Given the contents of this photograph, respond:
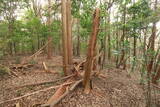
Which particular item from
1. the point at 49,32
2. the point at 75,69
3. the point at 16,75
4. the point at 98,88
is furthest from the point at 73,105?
the point at 49,32

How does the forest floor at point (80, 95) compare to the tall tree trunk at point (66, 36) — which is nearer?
the forest floor at point (80, 95)

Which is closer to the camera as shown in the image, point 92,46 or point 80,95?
point 92,46

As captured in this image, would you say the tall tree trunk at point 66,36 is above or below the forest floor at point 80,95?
above

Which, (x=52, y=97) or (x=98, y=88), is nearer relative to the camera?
(x=52, y=97)

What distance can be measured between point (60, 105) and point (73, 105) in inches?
16.6

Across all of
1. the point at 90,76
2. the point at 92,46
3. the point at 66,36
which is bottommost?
the point at 90,76

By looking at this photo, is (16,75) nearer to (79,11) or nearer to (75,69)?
(75,69)

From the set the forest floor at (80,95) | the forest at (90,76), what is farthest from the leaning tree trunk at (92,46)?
the forest floor at (80,95)

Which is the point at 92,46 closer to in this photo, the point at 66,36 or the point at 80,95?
the point at 80,95

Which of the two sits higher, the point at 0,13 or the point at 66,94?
the point at 0,13

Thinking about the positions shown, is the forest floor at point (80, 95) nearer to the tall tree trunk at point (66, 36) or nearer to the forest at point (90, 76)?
the forest at point (90, 76)

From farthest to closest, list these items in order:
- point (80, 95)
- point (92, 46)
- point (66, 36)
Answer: point (66, 36), point (80, 95), point (92, 46)

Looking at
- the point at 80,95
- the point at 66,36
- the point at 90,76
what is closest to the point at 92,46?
the point at 90,76

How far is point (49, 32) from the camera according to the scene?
10102 millimetres
